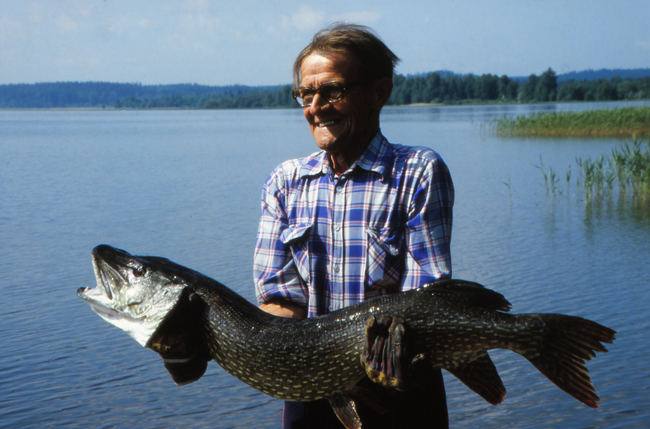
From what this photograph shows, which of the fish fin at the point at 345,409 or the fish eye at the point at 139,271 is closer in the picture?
the fish fin at the point at 345,409

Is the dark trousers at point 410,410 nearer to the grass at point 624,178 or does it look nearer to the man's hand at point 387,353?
the man's hand at point 387,353

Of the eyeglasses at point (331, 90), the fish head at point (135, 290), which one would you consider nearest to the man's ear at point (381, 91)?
the eyeglasses at point (331, 90)

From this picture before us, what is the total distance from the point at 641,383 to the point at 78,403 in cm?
512

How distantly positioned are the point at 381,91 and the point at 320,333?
0.97 meters

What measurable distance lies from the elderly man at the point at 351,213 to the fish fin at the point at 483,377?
11 centimetres

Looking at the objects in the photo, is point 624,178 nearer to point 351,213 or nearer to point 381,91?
point 381,91

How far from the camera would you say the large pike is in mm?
2270

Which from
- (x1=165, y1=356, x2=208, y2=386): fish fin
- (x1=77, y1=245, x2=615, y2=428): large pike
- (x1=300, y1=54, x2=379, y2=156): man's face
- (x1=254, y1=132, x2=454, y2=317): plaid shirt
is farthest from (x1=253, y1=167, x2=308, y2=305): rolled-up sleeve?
(x1=165, y1=356, x2=208, y2=386): fish fin

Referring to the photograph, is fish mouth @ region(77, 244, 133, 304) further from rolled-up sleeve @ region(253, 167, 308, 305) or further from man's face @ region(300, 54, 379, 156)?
man's face @ region(300, 54, 379, 156)

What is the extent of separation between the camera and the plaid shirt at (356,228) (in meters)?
2.37

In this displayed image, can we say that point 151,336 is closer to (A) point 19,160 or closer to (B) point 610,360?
(B) point 610,360

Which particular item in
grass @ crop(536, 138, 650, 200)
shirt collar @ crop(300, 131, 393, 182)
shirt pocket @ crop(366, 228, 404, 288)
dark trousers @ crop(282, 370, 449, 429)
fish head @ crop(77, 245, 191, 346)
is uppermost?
shirt collar @ crop(300, 131, 393, 182)

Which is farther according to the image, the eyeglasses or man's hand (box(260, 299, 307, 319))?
man's hand (box(260, 299, 307, 319))

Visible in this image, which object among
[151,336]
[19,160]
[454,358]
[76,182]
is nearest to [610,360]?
[454,358]
